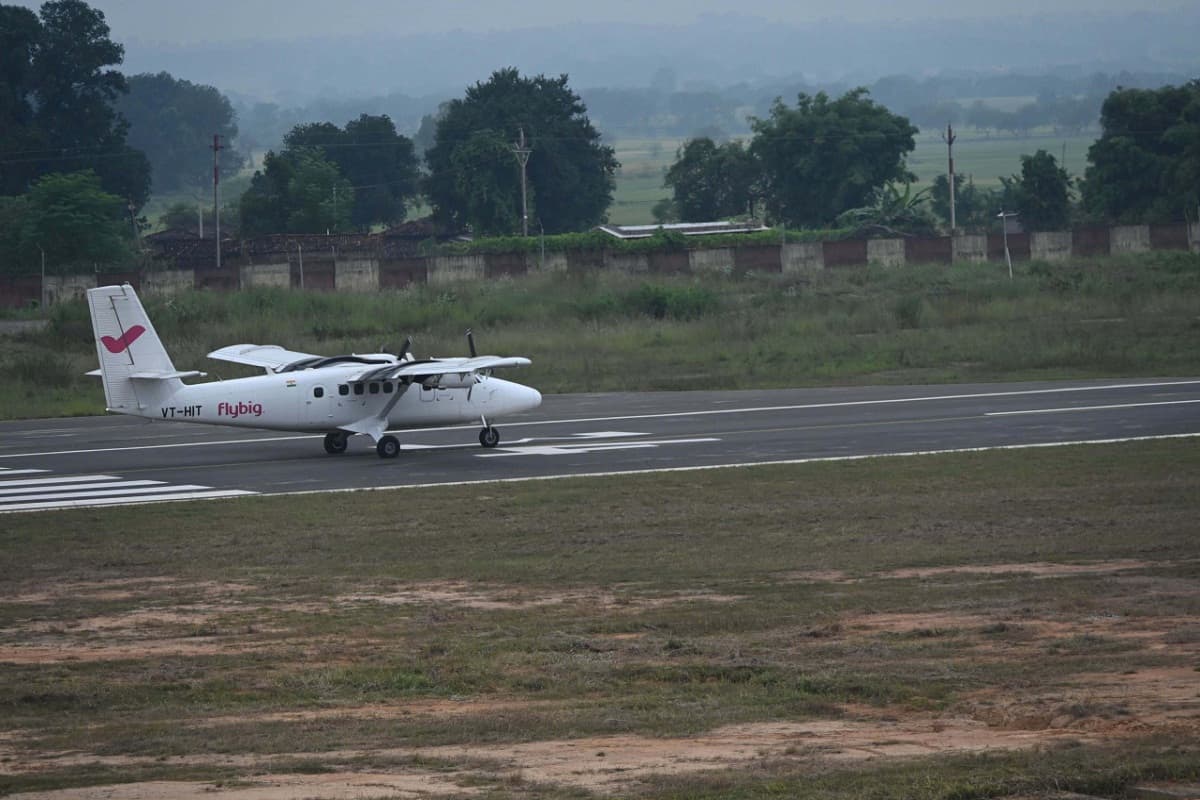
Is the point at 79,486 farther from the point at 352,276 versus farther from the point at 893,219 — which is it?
the point at 893,219

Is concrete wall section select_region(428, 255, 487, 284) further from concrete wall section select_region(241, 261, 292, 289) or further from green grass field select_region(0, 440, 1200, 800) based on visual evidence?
green grass field select_region(0, 440, 1200, 800)

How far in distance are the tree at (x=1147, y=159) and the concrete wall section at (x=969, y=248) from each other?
19.4m

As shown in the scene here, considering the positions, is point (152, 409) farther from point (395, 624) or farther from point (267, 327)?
point (267, 327)

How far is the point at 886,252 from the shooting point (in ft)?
269

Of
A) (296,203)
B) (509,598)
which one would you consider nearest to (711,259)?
(296,203)

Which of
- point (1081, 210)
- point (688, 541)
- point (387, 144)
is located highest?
point (387, 144)

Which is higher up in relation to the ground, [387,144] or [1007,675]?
[387,144]

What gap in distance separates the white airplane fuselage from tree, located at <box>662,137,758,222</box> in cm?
8885

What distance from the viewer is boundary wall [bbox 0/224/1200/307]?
69750mm

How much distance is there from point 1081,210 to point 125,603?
3741 inches

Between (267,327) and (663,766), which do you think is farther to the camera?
(267,327)

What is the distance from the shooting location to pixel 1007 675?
1331cm

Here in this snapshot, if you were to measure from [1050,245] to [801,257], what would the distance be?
15.0 meters

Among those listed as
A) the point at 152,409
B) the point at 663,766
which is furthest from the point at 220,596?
the point at 152,409
